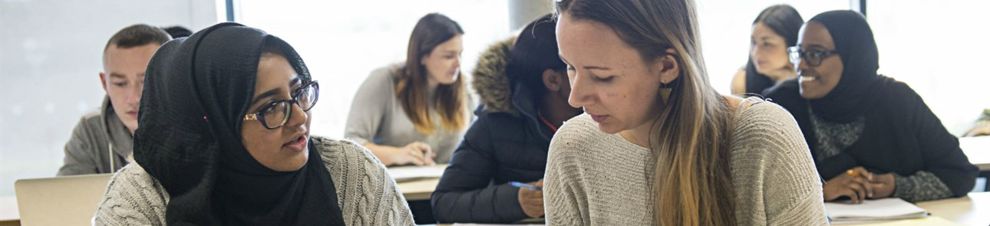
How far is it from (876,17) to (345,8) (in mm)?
3102

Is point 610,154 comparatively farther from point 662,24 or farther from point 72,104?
point 72,104

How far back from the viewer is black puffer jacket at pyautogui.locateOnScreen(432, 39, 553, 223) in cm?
289

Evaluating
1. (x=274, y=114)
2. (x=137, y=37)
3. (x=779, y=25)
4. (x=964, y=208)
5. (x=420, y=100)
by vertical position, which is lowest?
(x=420, y=100)

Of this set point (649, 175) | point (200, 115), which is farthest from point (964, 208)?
point (200, 115)

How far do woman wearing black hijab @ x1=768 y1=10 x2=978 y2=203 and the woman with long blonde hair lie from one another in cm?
141

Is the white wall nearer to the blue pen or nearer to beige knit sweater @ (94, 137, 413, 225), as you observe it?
the blue pen

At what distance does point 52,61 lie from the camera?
19.4 feet

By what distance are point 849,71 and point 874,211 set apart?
0.53 metres

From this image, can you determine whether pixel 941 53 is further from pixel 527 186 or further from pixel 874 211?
pixel 527 186

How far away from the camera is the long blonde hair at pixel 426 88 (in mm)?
4547

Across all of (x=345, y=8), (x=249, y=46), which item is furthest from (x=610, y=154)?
(x=345, y=8)

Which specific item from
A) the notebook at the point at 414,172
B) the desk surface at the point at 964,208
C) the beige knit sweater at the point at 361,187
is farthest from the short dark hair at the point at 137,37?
the desk surface at the point at 964,208

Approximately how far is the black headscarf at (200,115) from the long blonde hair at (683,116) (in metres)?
0.56

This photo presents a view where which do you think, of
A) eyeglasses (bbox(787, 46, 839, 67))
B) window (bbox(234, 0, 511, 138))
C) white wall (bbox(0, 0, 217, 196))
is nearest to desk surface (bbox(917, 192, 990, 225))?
eyeglasses (bbox(787, 46, 839, 67))
